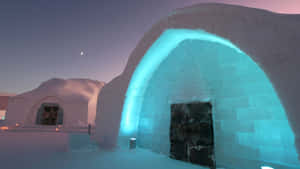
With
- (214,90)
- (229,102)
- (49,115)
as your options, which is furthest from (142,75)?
(49,115)

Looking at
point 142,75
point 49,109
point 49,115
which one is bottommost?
point 49,115

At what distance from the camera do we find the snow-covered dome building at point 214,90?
2.67 m

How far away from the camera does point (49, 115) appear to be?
17.2m

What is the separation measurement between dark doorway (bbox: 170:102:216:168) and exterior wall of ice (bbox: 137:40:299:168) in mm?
212

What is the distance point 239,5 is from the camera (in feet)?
11.3

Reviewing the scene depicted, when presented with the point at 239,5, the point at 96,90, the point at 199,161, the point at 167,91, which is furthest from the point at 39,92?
the point at 239,5

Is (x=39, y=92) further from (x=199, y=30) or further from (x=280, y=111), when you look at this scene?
(x=280, y=111)

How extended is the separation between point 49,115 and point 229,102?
19.0m

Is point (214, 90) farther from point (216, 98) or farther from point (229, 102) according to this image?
point (229, 102)

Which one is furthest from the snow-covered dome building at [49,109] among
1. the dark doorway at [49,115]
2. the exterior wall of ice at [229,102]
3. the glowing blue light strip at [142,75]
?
the exterior wall of ice at [229,102]

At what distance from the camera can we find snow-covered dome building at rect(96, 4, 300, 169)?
105 inches

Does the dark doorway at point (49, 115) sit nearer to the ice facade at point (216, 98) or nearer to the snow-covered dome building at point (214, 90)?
the snow-covered dome building at point (214, 90)

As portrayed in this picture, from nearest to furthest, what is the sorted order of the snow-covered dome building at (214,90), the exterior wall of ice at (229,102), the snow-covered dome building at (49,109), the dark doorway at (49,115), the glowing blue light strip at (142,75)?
the snow-covered dome building at (214,90) → the exterior wall of ice at (229,102) → the glowing blue light strip at (142,75) → the snow-covered dome building at (49,109) → the dark doorway at (49,115)

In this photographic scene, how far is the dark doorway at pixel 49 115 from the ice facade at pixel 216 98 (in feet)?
48.3
